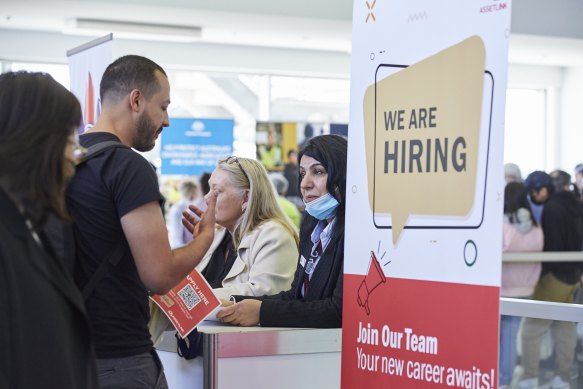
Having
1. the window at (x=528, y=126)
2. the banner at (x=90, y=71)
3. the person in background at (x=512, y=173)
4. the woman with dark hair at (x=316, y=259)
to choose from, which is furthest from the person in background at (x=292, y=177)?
the woman with dark hair at (x=316, y=259)

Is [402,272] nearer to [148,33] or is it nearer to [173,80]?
[148,33]

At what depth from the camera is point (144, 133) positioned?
2406mm

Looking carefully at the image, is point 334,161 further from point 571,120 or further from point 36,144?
point 571,120

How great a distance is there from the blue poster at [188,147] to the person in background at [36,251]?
9.27 metres

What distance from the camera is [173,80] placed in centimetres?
1268

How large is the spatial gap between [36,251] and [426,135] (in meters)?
1.04

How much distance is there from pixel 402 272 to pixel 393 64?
56 centimetres

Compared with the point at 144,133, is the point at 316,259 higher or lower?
lower

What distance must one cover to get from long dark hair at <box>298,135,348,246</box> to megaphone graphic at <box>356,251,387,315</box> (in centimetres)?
43

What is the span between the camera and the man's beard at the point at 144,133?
2.40 m

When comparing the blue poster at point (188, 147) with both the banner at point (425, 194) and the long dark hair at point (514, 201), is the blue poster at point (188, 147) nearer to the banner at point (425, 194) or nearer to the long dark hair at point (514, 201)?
the long dark hair at point (514, 201)

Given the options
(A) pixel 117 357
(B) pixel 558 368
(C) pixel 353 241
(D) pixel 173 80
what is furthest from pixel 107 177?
(D) pixel 173 80

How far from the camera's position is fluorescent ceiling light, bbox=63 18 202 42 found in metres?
9.46

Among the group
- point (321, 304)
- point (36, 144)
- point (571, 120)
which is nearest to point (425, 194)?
point (321, 304)
